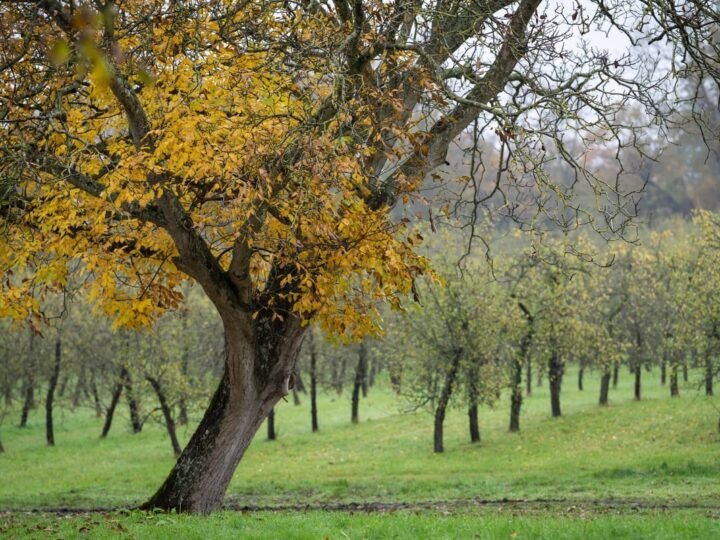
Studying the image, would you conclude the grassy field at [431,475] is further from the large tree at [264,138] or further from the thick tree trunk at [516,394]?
the large tree at [264,138]

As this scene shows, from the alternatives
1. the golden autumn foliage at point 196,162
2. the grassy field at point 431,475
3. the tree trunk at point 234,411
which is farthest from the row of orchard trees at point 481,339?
the golden autumn foliage at point 196,162

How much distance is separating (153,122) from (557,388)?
98.7 ft

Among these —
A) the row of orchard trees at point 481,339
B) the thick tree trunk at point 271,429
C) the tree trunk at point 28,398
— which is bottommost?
the thick tree trunk at point 271,429

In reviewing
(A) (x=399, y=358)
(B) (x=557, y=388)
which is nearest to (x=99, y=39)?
(A) (x=399, y=358)

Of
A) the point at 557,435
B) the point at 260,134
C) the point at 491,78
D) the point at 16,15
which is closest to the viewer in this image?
the point at 16,15

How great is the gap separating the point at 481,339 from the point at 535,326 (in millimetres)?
4666

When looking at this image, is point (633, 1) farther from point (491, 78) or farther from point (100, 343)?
point (100, 343)

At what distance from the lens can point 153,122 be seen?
31.5 ft

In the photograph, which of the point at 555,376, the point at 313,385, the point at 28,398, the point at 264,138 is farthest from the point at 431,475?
the point at 28,398

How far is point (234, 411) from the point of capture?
460 inches

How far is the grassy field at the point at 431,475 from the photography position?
9.41m

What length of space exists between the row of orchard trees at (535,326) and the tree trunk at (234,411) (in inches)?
585

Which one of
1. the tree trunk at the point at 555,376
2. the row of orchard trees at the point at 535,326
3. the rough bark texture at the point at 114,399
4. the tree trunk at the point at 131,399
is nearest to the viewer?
the row of orchard trees at the point at 535,326

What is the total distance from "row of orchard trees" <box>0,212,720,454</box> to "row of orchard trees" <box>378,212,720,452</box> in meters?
0.06
